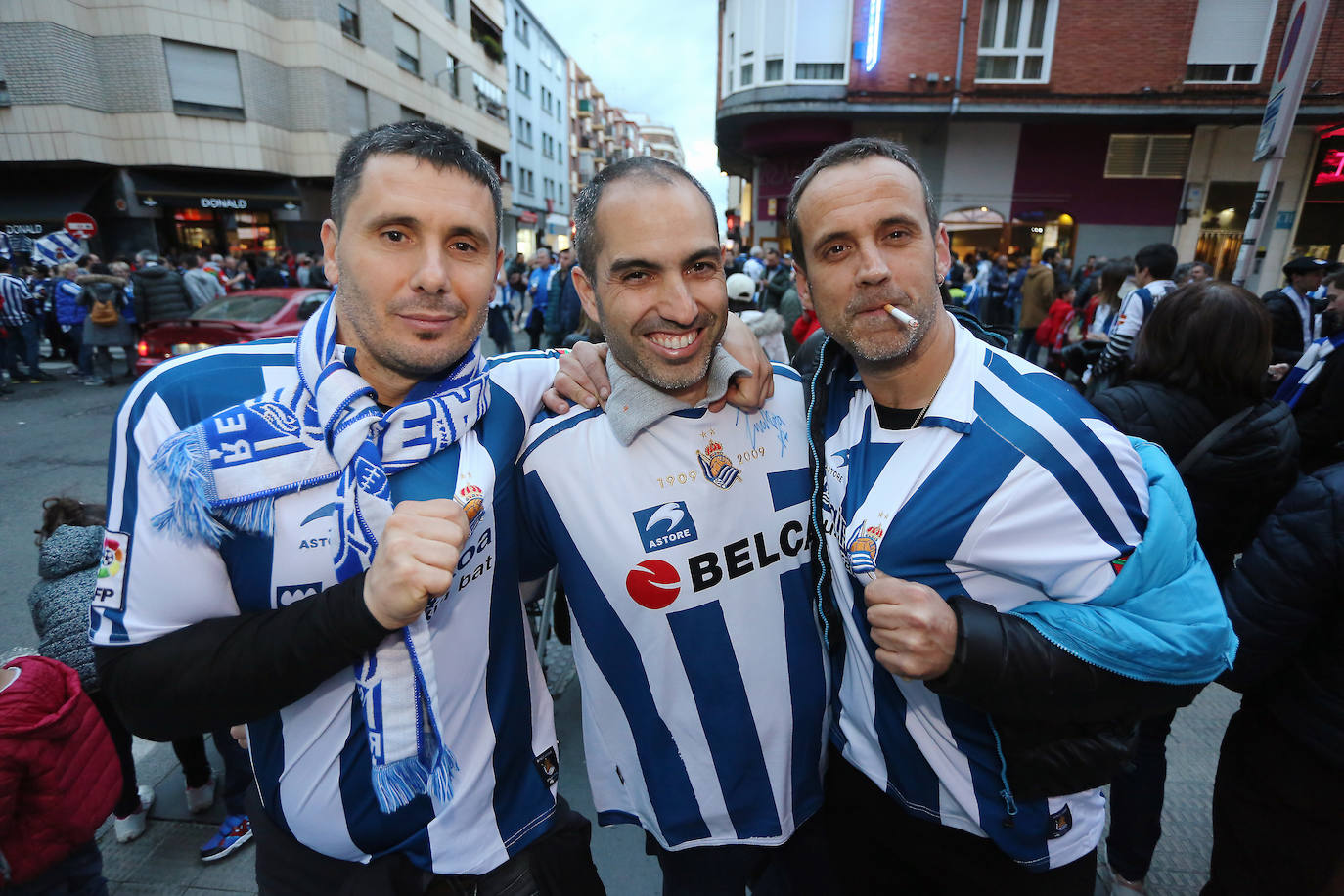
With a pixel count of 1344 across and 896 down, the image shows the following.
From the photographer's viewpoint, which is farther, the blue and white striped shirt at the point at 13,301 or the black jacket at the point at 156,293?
the black jacket at the point at 156,293

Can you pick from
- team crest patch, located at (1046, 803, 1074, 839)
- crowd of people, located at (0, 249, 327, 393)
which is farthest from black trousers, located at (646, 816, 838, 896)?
crowd of people, located at (0, 249, 327, 393)

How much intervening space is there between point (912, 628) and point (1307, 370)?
4754 millimetres

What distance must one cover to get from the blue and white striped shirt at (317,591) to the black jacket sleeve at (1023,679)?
41.4 inches

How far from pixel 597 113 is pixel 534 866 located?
82.2m

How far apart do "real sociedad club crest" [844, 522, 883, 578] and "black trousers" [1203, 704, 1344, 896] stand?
1.45 m

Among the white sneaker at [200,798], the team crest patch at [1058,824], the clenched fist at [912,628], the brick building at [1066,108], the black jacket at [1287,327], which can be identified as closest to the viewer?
the clenched fist at [912,628]

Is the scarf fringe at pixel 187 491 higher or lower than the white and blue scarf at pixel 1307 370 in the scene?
higher

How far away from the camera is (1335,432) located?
3.99 metres

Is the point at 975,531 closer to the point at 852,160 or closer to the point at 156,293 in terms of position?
the point at 852,160

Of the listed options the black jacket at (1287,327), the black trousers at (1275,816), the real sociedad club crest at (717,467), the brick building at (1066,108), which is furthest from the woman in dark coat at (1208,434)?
the brick building at (1066,108)

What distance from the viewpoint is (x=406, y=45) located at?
23672 millimetres

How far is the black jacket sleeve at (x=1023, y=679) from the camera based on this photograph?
1331 millimetres

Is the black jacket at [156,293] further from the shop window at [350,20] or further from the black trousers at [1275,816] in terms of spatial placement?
the shop window at [350,20]

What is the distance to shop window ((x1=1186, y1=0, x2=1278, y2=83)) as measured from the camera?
16875mm
